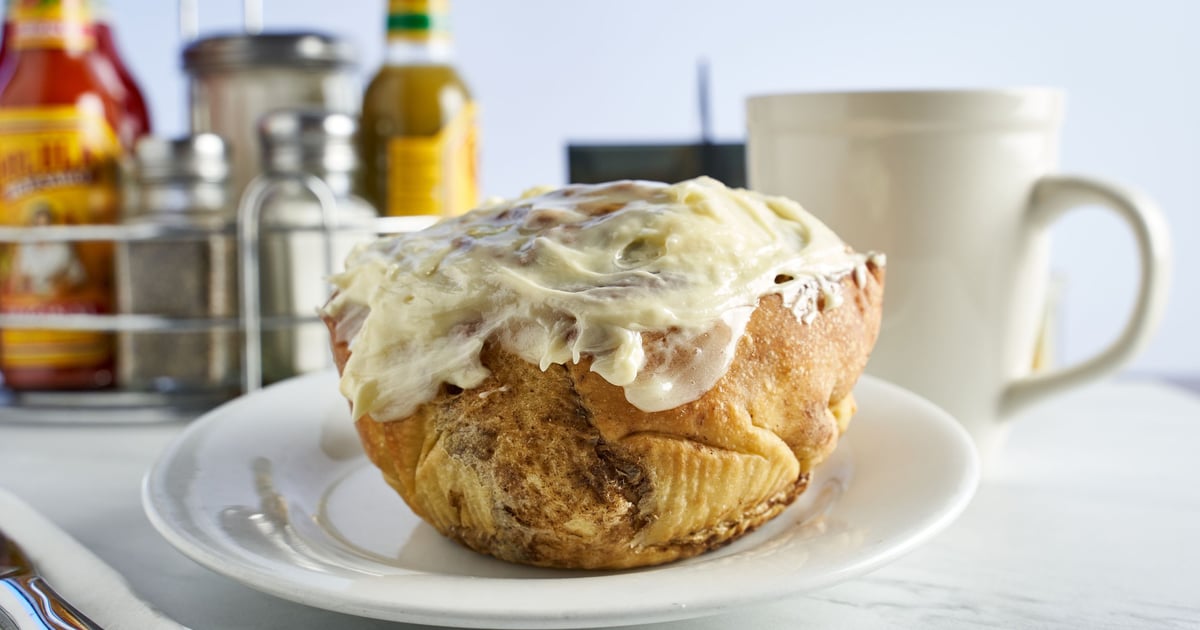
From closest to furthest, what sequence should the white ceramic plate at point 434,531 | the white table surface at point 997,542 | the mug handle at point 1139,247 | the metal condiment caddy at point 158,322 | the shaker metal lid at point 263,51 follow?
the white ceramic plate at point 434,531, the white table surface at point 997,542, the mug handle at point 1139,247, the metal condiment caddy at point 158,322, the shaker metal lid at point 263,51

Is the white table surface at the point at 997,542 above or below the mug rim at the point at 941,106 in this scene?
below

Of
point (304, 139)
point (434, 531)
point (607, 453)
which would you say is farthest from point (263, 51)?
point (607, 453)

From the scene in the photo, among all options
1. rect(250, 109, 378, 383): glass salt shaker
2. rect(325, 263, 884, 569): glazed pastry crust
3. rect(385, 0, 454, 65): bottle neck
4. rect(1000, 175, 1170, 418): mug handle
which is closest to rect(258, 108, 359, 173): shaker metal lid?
rect(250, 109, 378, 383): glass salt shaker

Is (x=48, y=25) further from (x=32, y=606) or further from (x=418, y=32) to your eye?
(x=32, y=606)

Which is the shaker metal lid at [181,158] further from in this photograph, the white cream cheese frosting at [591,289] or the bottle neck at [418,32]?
the white cream cheese frosting at [591,289]

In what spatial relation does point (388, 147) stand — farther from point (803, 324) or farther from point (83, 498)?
point (803, 324)

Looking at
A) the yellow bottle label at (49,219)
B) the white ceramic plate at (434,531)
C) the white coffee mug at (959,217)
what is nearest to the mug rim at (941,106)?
the white coffee mug at (959,217)

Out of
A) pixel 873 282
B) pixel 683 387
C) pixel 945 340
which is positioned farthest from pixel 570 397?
pixel 945 340
